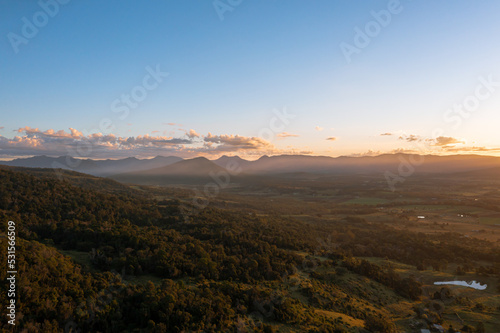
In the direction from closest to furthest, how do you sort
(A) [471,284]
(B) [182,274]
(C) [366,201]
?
1. (B) [182,274]
2. (A) [471,284]
3. (C) [366,201]

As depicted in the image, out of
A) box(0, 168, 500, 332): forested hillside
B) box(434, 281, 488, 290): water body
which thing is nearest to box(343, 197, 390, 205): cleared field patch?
box(0, 168, 500, 332): forested hillside

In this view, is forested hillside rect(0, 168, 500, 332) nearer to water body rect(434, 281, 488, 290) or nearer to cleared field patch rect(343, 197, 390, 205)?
water body rect(434, 281, 488, 290)

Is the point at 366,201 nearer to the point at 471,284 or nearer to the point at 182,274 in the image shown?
the point at 471,284

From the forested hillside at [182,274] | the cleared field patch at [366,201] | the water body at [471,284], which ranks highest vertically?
the forested hillside at [182,274]

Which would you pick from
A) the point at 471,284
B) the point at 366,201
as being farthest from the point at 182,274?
the point at 366,201

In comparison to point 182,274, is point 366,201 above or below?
below

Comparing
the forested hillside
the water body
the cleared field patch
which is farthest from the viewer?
the cleared field patch

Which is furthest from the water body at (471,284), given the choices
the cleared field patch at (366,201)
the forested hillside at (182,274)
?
the cleared field patch at (366,201)

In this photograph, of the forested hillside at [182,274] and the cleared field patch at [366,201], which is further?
the cleared field patch at [366,201]

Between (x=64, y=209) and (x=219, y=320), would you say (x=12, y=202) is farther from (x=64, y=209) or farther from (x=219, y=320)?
(x=219, y=320)

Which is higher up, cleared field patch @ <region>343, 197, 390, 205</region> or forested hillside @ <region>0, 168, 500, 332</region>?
forested hillside @ <region>0, 168, 500, 332</region>

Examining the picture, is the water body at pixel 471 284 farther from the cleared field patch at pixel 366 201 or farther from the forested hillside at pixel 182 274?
the cleared field patch at pixel 366 201
